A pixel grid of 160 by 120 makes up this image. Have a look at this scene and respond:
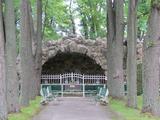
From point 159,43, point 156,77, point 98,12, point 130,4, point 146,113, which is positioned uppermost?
point 98,12

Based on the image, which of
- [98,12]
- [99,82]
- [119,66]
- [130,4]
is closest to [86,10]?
[98,12]

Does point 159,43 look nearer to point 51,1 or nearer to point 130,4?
point 130,4

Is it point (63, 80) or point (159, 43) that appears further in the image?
point (63, 80)

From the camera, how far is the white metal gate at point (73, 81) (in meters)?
35.9

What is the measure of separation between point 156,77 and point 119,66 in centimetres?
927

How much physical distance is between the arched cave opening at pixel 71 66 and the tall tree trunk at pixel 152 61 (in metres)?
22.7

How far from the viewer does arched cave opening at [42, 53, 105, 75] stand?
39.6m

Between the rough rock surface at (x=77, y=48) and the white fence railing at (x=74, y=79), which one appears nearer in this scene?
the rough rock surface at (x=77, y=48)

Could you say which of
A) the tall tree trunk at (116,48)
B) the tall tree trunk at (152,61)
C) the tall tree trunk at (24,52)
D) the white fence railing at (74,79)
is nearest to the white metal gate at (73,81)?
the white fence railing at (74,79)

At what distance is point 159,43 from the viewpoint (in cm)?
1642

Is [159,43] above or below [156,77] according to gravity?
above

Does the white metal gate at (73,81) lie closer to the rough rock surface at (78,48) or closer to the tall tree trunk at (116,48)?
the rough rock surface at (78,48)

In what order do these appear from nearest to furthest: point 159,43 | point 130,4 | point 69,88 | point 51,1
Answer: point 159,43
point 130,4
point 69,88
point 51,1

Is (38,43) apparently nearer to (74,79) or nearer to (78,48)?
(78,48)
